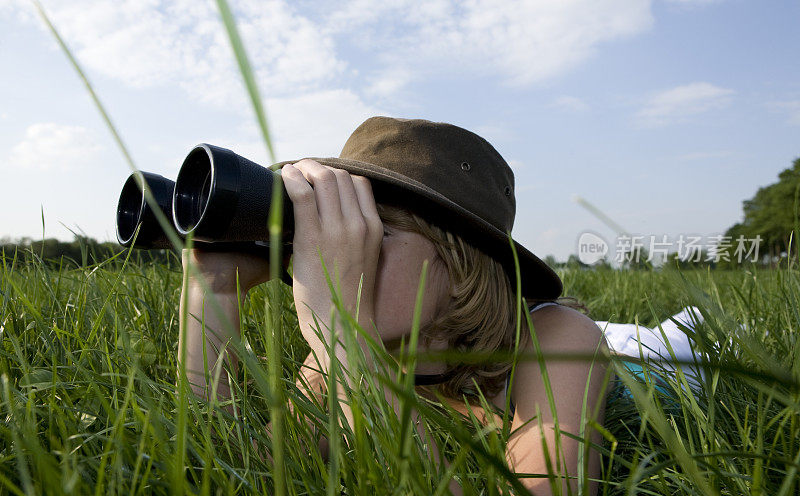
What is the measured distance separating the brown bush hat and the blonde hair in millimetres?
31

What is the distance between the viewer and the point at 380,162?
5.09ft

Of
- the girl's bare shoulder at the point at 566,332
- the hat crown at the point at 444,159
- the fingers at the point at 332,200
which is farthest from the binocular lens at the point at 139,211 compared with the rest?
the girl's bare shoulder at the point at 566,332

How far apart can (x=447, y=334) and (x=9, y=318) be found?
44.7 inches

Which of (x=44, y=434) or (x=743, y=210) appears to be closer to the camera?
(x=44, y=434)

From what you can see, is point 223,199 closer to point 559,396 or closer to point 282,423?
point 282,423

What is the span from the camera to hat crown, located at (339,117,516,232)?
1.53 meters

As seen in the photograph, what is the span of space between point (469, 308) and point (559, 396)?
0.42 metres

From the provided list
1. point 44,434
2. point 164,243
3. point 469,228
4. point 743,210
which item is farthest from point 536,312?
point 743,210

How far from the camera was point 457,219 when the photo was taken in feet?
4.80

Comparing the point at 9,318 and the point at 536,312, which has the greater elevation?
the point at 536,312

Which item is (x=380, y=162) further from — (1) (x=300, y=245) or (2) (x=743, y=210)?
(2) (x=743, y=210)

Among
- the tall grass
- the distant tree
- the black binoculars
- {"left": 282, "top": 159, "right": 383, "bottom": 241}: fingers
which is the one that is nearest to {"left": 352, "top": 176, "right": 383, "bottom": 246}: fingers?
{"left": 282, "top": 159, "right": 383, "bottom": 241}: fingers

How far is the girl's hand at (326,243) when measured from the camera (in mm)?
1185

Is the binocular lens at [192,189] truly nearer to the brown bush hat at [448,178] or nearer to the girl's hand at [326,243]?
the girl's hand at [326,243]
